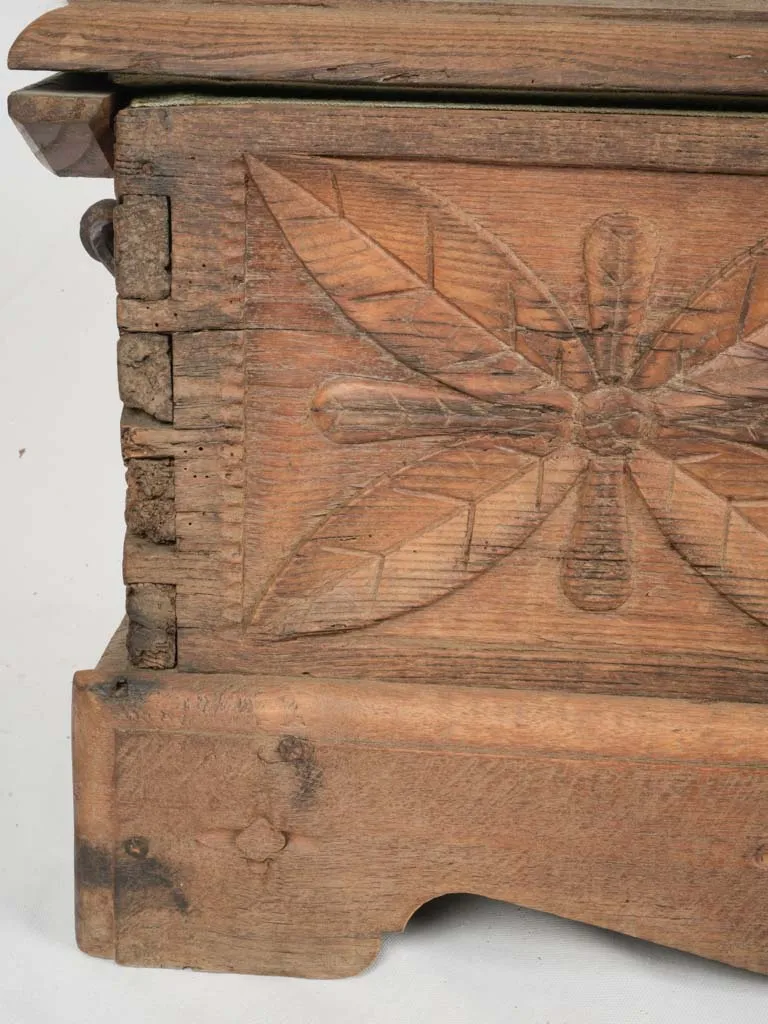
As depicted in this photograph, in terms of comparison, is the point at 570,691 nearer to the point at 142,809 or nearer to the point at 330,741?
the point at 330,741

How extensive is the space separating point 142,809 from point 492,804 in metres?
0.44

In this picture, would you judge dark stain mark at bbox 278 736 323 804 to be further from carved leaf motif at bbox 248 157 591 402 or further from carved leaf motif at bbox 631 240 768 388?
carved leaf motif at bbox 631 240 768 388

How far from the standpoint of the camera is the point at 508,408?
1.67 meters

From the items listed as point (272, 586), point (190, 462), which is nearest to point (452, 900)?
point (272, 586)

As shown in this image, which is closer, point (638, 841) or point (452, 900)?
point (638, 841)

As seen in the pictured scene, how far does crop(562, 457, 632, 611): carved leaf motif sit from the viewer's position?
1698 millimetres

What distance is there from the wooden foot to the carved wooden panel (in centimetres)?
6

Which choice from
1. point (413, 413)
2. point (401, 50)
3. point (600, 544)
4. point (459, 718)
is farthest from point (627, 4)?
point (459, 718)

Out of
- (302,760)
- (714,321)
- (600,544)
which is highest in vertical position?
(714,321)

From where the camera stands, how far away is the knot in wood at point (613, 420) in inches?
65.7

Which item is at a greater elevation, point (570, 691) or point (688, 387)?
point (688, 387)

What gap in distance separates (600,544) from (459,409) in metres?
0.24

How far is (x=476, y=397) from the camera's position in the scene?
167 centimetres

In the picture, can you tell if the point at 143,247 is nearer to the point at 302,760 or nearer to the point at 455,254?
the point at 455,254
